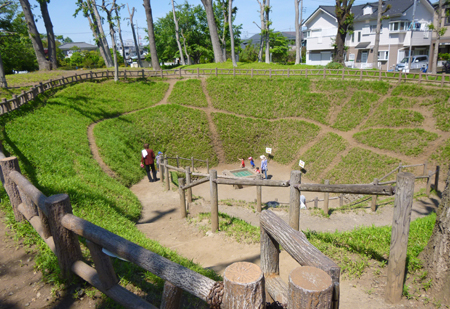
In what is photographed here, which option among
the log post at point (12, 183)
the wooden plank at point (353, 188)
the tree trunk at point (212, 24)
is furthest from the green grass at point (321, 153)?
the tree trunk at point (212, 24)

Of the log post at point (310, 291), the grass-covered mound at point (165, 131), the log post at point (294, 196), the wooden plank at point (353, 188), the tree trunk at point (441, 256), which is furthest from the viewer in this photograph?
the grass-covered mound at point (165, 131)

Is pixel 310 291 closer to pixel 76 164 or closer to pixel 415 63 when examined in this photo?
pixel 76 164

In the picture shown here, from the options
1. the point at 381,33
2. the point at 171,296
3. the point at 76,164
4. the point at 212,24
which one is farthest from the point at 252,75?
the point at 171,296

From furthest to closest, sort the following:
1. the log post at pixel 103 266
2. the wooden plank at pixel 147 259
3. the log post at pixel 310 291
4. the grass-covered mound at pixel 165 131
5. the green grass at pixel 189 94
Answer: the green grass at pixel 189 94 → the grass-covered mound at pixel 165 131 → the log post at pixel 103 266 → the wooden plank at pixel 147 259 → the log post at pixel 310 291

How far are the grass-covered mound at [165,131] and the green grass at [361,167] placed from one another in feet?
28.0

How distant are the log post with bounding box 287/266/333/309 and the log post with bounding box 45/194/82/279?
2753mm

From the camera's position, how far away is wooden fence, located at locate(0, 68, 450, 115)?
15.0 m

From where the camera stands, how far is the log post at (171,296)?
7.52 ft

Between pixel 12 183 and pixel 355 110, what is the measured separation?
63.4 ft

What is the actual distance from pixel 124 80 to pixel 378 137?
2099 cm

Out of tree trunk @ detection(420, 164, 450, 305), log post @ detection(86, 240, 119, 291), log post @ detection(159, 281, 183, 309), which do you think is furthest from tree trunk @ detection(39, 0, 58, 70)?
tree trunk @ detection(420, 164, 450, 305)

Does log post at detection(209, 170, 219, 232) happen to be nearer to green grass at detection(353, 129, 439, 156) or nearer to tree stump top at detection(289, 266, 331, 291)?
tree stump top at detection(289, 266, 331, 291)

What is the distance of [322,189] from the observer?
465cm

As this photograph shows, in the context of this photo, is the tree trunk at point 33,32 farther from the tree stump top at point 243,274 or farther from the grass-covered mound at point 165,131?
the tree stump top at point 243,274
